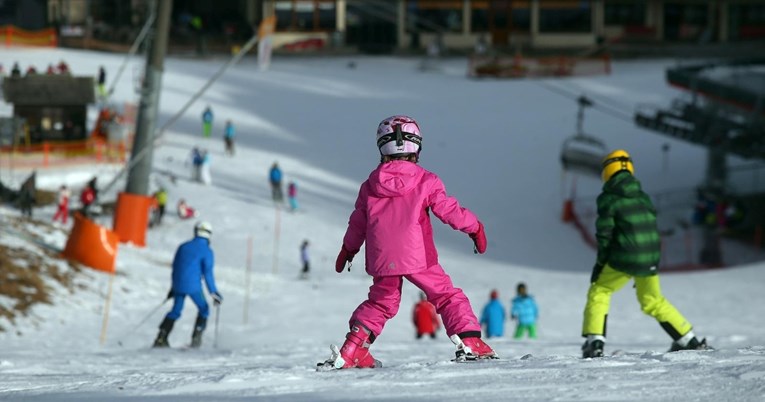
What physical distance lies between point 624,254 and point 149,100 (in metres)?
18.0

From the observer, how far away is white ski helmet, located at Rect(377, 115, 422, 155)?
31.8 ft

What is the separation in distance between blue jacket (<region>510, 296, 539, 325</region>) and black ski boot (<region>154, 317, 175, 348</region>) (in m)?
5.59

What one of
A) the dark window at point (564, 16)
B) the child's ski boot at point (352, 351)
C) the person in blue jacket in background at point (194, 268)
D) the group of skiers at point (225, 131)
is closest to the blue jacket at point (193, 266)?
the person in blue jacket in background at point (194, 268)

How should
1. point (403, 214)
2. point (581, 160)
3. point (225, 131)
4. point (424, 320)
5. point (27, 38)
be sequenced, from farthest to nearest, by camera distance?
1. point (27, 38)
2. point (225, 131)
3. point (581, 160)
4. point (424, 320)
5. point (403, 214)

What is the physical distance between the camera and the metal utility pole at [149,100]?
1118 inches

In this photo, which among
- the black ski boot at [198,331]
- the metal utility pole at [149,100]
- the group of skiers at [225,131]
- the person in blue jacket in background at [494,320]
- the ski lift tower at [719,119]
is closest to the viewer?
the black ski boot at [198,331]

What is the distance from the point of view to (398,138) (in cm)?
970

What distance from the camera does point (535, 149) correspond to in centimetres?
4591

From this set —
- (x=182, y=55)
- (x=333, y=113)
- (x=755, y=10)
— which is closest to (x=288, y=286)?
(x=333, y=113)

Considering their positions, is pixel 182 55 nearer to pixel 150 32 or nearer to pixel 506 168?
A: pixel 506 168

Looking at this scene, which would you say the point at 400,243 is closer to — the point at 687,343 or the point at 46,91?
the point at 687,343

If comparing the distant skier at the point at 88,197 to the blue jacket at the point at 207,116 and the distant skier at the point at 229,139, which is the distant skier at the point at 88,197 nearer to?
the distant skier at the point at 229,139

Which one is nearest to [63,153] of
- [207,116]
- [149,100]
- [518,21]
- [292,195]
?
[292,195]

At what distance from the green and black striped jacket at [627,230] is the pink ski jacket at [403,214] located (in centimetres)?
278
